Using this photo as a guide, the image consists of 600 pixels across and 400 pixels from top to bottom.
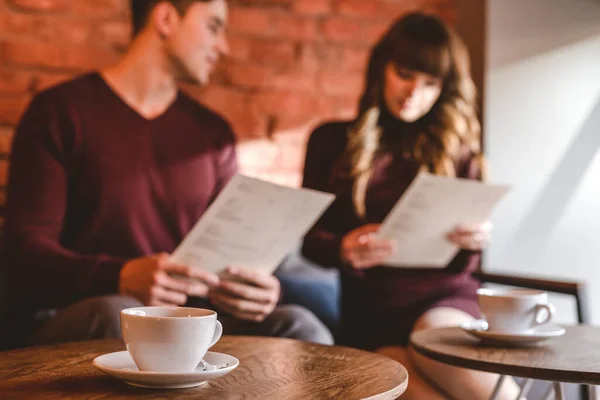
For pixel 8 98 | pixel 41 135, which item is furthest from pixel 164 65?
pixel 8 98

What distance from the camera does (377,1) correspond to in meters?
2.59

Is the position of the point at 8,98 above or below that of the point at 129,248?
above

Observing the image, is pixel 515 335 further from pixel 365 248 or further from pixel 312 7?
pixel 312 7

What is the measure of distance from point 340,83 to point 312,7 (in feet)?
0.90

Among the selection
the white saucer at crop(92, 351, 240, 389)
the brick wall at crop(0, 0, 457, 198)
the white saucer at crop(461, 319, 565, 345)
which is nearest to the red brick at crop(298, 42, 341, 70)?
the brick wall at crop(0, 0, 457, 198)

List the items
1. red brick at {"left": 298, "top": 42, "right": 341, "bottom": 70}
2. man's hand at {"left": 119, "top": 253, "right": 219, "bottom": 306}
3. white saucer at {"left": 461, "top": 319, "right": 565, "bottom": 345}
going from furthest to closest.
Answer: red brick at {"left": 298, "top": 42, "right": 341, "bottom": 70}
man's hand at {"left": 119, "top": 253, "right": 219, "bottom": 306}
white saucer at {"left": 461, "top": 319, "right": 565, "bottom": 345}

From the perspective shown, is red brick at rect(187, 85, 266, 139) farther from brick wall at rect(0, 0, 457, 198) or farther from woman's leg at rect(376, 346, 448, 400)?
woman's leg at rect(376, 346, 448, 400)

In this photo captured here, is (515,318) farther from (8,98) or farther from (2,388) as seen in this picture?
(8,98)

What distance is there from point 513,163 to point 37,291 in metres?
1.45

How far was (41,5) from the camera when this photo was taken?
206 centimetres

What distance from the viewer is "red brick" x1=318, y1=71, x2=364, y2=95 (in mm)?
2498

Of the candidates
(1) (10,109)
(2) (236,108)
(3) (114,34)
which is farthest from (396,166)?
(1) (10,109)

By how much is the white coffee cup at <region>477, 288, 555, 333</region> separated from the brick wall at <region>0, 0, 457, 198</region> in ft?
4.47

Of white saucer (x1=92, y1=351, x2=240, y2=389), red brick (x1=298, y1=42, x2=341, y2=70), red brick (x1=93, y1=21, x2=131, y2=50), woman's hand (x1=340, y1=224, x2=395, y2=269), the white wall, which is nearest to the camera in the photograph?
white saucer (x1=92, y1=351, x2=240, y2=389)
